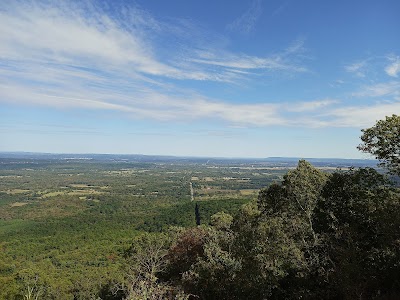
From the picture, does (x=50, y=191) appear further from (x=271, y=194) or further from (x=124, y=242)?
(x=271, y=194)

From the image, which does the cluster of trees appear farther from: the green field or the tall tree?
the green field

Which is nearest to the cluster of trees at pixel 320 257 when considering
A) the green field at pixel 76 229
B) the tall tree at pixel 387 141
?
the tall tree at pixel 387 141

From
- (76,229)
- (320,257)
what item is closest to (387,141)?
(320,257)

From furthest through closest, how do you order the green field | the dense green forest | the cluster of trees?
the green field < the dense green forest < the cluster of trees

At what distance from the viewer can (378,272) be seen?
A: 43.4 ft

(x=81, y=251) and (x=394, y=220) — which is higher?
(x=394, y=220)

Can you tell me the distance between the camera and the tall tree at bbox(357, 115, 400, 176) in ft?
45.0

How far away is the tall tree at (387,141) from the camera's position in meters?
13.7

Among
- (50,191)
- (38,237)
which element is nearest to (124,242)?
(38,237)

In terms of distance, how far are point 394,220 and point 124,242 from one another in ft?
206

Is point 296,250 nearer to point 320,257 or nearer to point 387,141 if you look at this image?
point 320,257

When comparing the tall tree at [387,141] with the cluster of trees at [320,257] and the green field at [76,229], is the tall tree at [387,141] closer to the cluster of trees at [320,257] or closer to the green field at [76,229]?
the cluster of trees at [320,257]

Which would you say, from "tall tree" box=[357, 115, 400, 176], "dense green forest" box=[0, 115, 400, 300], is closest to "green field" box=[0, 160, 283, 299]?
"dense green forest" box=[0, 115, 400, 300]

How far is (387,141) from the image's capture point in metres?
13.9
